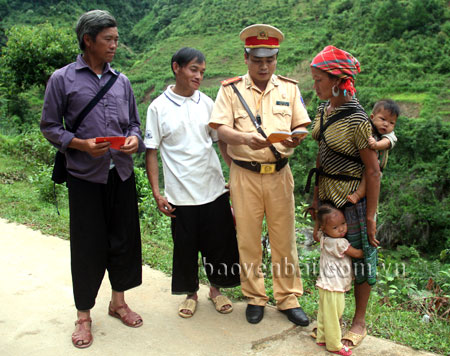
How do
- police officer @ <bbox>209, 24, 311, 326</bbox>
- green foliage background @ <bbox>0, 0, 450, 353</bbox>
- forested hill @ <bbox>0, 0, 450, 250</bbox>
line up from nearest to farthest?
police officer @ <bbox>209, 24, 311, 326</bbox>
green foliage background @ <bbox>0, 0, 450, 353</bbox>
forested hill @ <bbox>0, 0, 450, 250</bbox>

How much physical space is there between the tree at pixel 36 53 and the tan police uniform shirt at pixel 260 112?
12370 millimetres

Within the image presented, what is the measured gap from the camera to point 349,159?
2418 mm

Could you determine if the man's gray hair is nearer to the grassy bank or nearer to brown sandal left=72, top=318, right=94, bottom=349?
brown sandal left=72, top=318, right=94, bottom=349

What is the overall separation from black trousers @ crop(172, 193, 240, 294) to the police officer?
132 mm

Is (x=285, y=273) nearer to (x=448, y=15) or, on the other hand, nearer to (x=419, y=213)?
(x=419, y=213)

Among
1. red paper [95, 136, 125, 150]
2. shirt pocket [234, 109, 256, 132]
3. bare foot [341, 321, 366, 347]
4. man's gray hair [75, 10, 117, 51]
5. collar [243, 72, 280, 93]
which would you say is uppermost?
man's gray hair [75, 10, 117, 51]

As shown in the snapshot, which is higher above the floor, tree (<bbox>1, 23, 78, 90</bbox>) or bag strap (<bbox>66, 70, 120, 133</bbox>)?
tree (<bbox>1, 23, 78, 90</bbox>)

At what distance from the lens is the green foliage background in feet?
15.2

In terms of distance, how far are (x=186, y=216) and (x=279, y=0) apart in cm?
3842

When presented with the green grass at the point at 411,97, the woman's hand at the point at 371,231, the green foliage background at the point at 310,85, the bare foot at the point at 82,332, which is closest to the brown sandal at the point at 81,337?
the bare foot at the point at 82,332

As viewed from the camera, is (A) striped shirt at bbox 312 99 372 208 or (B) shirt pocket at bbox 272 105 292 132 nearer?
(A) striped shirt at bbox 312 99 372 208

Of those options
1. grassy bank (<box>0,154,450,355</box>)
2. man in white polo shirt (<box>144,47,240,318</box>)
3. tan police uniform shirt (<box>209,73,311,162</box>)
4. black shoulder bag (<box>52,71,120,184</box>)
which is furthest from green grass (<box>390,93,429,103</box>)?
black shoulder bag (<box>52,71,120,184</box>)

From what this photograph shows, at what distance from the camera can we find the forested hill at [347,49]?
13492 millimetres

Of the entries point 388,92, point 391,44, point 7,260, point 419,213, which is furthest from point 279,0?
point 7,260
